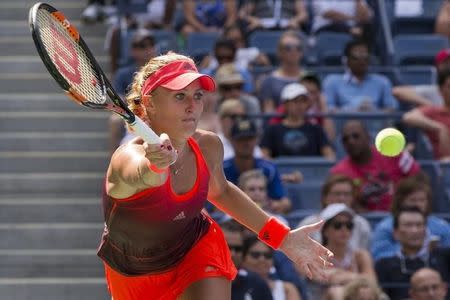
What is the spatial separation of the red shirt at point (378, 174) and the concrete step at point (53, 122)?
2.63m

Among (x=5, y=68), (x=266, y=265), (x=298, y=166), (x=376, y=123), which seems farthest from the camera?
(x=5, y=68)

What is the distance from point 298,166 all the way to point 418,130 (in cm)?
120

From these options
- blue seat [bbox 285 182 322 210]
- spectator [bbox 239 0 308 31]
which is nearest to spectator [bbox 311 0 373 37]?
spectator [bbox 239 0 308 31]

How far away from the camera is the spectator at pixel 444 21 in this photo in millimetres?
10860

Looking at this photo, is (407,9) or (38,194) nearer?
(38,194)

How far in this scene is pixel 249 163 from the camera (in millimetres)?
8469

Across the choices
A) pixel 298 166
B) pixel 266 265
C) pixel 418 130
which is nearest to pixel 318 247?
pixel 266 265

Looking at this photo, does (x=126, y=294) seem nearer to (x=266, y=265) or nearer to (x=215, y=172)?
(x=215, y=172)

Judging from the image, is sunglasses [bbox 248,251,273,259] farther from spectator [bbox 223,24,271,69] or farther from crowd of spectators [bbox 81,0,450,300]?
spectator [bbox 223,24,271,69]

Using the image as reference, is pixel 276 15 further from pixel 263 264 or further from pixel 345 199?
pixel 263 264

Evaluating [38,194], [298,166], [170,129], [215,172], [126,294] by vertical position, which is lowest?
[38,194]

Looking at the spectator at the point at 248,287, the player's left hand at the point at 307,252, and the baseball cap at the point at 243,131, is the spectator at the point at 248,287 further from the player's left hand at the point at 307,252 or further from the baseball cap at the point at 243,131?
the player's left hand at the point at 307,252

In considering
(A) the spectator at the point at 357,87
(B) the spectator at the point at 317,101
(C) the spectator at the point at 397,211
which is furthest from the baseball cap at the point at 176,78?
(A) the spectator at the point at 357,87

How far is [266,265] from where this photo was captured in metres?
7.41
